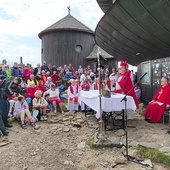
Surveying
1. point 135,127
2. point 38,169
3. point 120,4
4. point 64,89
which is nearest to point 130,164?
point 38,169

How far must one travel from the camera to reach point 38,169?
15.0 ft

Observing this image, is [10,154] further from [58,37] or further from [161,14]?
[58,37]

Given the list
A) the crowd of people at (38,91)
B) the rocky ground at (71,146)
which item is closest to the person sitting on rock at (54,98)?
the crowd of people at (38,91)

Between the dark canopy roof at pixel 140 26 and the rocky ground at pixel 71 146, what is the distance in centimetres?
340

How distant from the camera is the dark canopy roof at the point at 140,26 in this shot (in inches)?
272

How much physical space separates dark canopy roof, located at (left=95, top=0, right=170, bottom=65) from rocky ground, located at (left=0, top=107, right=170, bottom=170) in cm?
340

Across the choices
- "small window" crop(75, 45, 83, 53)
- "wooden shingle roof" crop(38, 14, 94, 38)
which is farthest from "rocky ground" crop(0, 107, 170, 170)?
"wooden shingle roof" crop(38, 14, 94, 38)

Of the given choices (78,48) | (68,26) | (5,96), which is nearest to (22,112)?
(5,96)

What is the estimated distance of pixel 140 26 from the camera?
806 cm

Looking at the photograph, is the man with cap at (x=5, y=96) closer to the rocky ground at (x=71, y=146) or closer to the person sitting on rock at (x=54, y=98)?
the rocky ground at (x=71, y=146)

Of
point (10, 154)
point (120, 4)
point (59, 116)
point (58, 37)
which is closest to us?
point (10, 154)

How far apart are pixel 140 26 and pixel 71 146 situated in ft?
17.3

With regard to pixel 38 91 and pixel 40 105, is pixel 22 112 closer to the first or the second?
pixel 40 105

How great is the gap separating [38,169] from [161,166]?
2.69 metres
